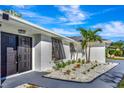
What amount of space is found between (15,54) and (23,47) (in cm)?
104

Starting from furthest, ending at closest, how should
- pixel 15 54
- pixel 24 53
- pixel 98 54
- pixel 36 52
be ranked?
pixel 98 54, pixel 36 52, pixel 24 53, pixel 15 54

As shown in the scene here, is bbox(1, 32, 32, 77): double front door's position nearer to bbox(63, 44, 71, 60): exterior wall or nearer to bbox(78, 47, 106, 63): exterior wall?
bbox(63, 44, 71, 60): exterior wall

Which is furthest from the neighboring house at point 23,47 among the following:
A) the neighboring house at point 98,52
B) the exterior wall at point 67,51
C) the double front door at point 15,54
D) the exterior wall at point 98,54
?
the exterior wall at point 98,54

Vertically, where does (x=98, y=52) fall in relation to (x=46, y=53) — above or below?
below

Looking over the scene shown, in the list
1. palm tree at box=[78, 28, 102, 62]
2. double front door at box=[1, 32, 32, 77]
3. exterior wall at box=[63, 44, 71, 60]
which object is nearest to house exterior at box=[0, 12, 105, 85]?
double front door at box=[1, 32, 32, 77]

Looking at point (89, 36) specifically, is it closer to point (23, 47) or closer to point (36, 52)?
point (36, 52)

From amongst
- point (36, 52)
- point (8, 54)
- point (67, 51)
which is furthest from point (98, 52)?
point (8, 54)

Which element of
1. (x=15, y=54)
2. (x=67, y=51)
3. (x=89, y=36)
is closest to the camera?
(x=15, y=54)

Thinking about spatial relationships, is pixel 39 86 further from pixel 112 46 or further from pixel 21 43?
pixel 112 46

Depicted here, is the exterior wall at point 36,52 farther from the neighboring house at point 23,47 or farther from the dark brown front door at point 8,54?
the dark brown front door at point 8,54

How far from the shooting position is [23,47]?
11.9 metres

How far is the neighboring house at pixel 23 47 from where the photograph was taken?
31.9 ft

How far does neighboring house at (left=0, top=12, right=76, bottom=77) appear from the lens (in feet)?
31.9
